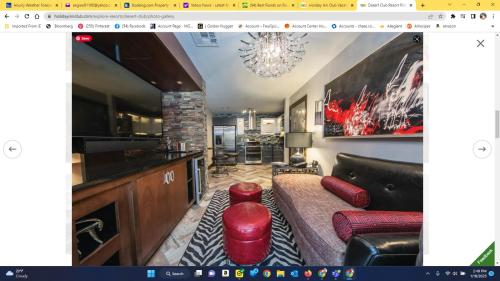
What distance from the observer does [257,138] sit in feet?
20.3

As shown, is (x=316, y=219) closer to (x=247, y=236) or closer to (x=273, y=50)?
(x=247, y=236)

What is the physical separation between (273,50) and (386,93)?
1081 mm

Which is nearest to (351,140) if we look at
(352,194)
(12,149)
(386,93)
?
(386,93)

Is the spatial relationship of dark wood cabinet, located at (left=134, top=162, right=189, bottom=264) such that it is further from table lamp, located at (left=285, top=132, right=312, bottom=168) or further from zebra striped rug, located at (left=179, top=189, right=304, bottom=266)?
table lamp, located at (left=285, top=132, right=312, bottom=168)

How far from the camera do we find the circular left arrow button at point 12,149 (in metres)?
0.44

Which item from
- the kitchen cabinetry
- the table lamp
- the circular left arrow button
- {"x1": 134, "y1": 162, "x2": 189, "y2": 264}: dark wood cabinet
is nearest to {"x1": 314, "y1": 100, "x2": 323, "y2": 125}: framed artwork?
the table lamp

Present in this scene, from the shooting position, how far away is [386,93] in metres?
1.20

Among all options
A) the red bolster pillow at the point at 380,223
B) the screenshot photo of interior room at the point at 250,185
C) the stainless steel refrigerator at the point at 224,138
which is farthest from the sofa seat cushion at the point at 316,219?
the stainless steel refrigerator at the point at 224,138

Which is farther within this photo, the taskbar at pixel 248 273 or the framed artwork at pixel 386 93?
the framed artwork at pixel 386 93

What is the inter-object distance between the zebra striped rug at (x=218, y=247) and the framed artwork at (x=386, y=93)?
129 centimetres

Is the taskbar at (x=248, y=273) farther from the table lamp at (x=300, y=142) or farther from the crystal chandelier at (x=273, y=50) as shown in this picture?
the table lamp at (x=300, y=142)

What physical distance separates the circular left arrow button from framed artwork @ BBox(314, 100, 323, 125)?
264 centimetres

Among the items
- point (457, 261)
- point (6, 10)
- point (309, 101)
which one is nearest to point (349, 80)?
point (309, 101)

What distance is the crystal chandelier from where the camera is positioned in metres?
1.41
